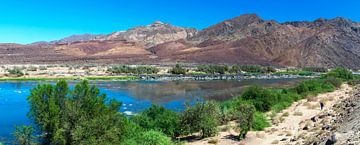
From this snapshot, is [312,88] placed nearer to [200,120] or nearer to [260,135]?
[260,135]

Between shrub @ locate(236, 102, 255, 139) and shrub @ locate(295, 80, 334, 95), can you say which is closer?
shrub @ locate(236, 102, 255, 139)

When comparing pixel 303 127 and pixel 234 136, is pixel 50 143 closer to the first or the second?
pixel 234 136

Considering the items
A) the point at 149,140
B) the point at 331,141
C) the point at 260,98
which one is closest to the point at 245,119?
the point at 149,140

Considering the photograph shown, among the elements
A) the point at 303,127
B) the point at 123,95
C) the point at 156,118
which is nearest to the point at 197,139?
the point at 156,118

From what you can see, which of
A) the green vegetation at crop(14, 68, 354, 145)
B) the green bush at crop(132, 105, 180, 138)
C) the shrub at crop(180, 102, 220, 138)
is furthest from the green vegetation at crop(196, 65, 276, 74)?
the shrub at crop(180, 102, 220, 138)

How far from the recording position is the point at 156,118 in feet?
102

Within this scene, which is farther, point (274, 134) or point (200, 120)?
point (200, 120)

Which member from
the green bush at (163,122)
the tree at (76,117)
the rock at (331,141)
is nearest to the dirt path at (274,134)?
the green bush at (163,122)

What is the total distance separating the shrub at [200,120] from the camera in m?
27.6

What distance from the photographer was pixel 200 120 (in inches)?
1091

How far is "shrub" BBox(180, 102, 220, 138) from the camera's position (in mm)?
27578

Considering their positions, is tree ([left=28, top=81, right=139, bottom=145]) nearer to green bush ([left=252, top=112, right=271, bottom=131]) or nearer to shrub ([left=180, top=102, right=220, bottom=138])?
shrub ([left=180, top=102, right=220, bottom=138])

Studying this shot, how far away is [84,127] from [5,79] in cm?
6864

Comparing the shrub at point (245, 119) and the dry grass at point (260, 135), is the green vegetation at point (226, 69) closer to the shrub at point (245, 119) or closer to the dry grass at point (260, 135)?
the shrub at point (245, 119)
